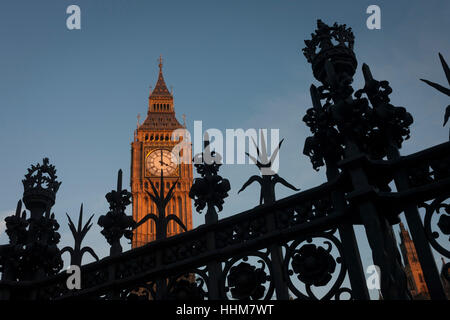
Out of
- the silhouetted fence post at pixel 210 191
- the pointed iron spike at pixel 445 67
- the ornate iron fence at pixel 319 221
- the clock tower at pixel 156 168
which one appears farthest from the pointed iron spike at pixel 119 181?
the clock tower at pixel 156 168

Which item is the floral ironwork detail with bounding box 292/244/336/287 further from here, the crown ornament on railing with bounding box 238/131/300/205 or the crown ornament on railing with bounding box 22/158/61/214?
the crown ornament on railing with bounding box 22/158/61/214

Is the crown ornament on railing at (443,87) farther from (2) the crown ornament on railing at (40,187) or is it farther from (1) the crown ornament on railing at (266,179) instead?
(2) the crown ornament on railing at (40,187)

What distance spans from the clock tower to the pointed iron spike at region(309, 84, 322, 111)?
168ft

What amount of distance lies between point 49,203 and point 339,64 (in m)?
5.13

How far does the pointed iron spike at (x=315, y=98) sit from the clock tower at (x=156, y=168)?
168 feet

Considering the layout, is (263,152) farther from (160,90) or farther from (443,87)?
(160,90)

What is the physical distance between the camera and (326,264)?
4.64 m

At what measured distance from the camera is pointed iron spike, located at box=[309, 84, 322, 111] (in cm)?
562

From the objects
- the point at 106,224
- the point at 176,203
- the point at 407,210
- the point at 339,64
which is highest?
the point at 176,203

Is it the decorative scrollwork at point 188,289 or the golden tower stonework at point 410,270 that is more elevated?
the golden tower stonework at point 410,270

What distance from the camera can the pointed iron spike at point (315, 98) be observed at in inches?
221

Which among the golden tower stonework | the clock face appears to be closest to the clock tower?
the clock face
